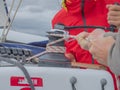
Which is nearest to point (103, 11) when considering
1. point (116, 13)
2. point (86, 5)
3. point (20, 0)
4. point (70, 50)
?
point (86, 5)

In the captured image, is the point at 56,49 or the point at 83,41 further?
the point at 56,49

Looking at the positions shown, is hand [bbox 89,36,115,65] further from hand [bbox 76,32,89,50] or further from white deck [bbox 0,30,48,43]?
white deck [bbox 0,30,48,43]

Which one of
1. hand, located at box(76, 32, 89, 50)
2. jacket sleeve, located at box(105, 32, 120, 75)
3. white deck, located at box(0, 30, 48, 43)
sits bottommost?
white deck, located at box(0, 30, 48, 43)

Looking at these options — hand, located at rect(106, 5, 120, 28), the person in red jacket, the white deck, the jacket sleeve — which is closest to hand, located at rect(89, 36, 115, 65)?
the jacket sleeve

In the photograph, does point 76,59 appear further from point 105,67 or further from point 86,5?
point 105,67

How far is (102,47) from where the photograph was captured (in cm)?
166

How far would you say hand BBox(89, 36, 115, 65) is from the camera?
1644mm

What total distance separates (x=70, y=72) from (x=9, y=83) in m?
0.24

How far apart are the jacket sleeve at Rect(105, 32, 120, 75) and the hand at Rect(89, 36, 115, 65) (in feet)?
0.08

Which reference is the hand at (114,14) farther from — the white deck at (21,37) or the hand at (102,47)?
the white deck at (21,37)

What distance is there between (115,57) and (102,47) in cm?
8

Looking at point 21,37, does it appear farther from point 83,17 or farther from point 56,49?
point 56,49

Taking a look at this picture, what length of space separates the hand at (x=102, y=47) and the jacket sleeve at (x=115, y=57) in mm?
23

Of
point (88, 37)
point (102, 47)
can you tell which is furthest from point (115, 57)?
point (88, 37)
